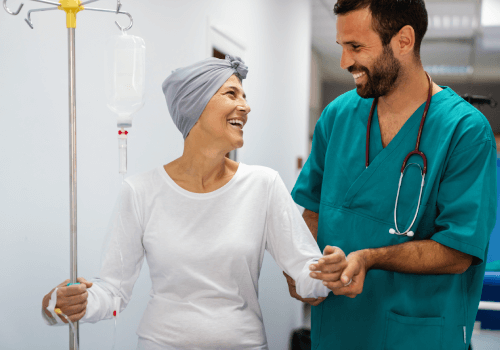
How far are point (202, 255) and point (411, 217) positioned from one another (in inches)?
22.1

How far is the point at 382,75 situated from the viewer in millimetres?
1359

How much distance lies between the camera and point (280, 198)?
138 centimetres

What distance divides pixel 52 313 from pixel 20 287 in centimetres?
32

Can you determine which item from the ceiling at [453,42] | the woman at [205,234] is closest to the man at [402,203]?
the woman at [205,234]

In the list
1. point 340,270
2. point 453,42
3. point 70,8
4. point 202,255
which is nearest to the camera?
point 70,8

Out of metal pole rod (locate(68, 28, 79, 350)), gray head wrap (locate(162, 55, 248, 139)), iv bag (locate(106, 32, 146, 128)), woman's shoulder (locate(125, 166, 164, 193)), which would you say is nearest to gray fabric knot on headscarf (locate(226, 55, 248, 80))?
gray head wrap (locate(162, 55, 248, 139))

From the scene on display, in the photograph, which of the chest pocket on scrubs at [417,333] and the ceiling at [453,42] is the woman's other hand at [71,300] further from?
the ceiling at [453,42]

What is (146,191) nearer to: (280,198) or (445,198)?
(280,198)

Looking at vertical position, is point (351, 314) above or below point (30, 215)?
below

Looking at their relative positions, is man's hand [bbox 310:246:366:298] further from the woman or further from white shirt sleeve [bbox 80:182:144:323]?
white shirt sleeve [bbox 80:182:144:323]

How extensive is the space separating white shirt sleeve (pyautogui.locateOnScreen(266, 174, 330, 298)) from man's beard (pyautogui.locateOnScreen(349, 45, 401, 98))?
364 mm

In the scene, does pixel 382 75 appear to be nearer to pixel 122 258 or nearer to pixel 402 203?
pixel 402 203

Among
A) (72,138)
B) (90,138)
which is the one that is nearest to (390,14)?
(72,138)

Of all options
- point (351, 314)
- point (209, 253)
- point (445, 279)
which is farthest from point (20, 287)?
point (445, 279)
